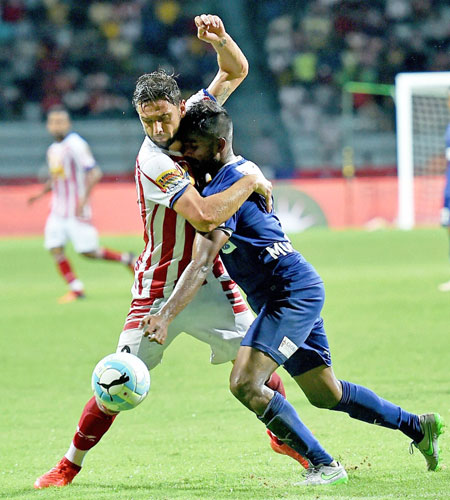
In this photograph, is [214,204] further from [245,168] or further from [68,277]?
[68,277]

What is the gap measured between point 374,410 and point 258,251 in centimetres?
103

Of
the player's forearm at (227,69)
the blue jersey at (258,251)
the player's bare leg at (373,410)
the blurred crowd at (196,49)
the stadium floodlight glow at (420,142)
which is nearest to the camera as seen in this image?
the blue jersey at (258,251)

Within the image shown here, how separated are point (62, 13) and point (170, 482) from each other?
2352 cm

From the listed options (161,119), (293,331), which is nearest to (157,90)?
(161,119)

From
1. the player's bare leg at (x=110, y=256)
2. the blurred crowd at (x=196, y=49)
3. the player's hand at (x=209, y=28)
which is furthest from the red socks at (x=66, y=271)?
the blurred crowd at (x=196, y=49)

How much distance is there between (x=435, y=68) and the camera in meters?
25.2

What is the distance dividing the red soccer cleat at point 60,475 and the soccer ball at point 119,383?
0.54 m

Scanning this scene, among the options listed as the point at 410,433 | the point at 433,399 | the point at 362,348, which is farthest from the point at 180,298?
the point at 362,348

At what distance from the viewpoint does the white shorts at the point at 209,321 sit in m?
5.04

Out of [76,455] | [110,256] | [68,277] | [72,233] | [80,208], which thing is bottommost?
[68,277]

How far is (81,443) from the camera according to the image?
194 inches

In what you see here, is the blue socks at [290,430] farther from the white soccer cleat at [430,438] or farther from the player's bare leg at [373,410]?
the white soccer cleat at [430,438]

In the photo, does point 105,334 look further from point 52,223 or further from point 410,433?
point 410,433

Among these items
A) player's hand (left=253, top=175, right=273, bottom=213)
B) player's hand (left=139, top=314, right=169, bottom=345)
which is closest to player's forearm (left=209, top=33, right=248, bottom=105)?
player's hand (left=253, top=175, right=273, bottom=213)
